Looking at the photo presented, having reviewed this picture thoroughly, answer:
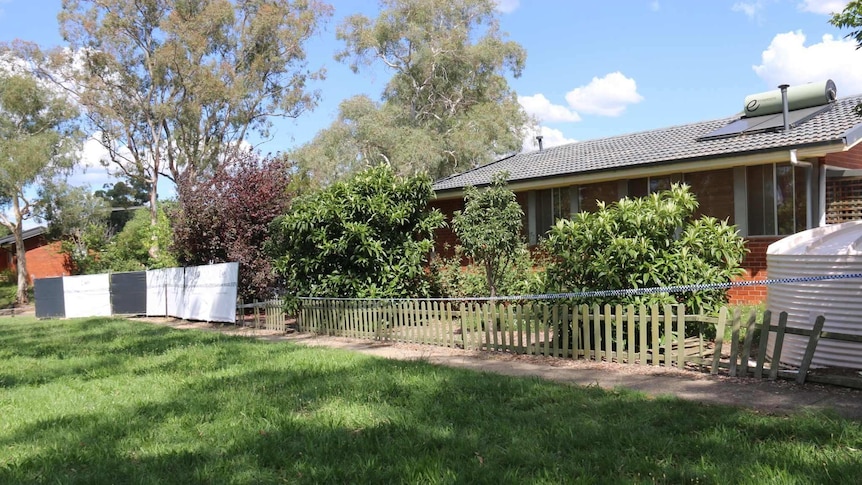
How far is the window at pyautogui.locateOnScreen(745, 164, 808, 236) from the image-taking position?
12219mm

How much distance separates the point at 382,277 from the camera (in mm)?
12180

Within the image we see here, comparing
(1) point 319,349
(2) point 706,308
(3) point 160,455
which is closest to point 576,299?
(2) point 706,308

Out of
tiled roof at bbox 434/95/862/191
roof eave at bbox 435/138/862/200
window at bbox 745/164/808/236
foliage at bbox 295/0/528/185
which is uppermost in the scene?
foliage at bbox 295/0/528/185

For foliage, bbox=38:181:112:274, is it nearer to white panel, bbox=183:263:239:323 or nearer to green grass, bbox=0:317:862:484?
white panel, bbox=183:263:239:323

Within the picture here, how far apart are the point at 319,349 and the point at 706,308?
17.6 feet

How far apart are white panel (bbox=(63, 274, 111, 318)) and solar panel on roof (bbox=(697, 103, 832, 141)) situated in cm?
1738

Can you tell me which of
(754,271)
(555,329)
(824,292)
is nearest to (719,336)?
(824,292)

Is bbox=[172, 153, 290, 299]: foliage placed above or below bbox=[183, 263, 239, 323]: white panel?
above

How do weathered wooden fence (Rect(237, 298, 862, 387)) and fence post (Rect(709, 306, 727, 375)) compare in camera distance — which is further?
fence post (Rect(709, 306, 727, 375))

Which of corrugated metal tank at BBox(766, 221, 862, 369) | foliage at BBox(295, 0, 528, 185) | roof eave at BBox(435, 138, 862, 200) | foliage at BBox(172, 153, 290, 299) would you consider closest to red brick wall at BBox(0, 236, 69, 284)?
foliage at BBox(295, 0, 528, 185)

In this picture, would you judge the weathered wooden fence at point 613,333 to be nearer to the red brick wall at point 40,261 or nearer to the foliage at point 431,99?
the foliage at point 431,99

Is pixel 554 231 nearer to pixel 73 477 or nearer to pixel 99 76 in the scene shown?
pixel 73 477

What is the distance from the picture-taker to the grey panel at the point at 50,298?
68.8ft

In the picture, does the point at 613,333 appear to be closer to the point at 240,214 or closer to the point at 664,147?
the point at 664,147
